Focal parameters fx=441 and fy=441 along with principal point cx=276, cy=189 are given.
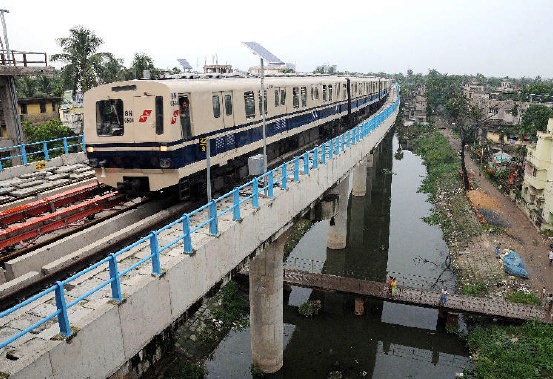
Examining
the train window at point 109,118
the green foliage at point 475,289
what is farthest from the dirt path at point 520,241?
the train window at point 109,118

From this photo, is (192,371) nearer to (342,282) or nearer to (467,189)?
(342,282)

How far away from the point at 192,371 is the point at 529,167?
1034 inches

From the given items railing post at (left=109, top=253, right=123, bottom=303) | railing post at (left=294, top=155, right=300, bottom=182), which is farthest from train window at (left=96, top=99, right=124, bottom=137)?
railing post at (left=109, top=253, right=123, bottom=303)

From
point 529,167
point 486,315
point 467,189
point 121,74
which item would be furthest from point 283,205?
point 121,74

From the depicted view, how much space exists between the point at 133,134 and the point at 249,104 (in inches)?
Answer: 184

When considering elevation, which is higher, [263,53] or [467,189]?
[263,53]

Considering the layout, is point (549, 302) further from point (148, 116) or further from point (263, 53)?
point (148, 116)

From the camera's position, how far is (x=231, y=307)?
1980cm

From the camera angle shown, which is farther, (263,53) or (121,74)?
(121,74)

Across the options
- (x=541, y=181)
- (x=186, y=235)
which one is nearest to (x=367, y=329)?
(x=186, y=235)

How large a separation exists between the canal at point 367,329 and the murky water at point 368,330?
0.13 ft

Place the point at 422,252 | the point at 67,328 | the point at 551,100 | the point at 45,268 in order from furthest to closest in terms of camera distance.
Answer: the point at 551,100
the point at 422,252
the point at 45,268
the point at 67,328

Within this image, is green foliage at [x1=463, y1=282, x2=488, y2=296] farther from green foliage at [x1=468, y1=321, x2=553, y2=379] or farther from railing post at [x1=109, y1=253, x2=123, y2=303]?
railing post at [x1=109, y1=253, x2=123, y2=303]

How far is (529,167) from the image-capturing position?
30.3 meters
